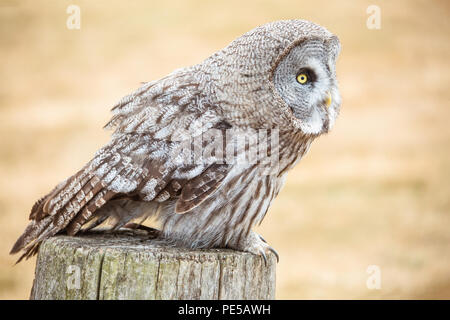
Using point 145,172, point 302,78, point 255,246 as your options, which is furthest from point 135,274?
point 302,78

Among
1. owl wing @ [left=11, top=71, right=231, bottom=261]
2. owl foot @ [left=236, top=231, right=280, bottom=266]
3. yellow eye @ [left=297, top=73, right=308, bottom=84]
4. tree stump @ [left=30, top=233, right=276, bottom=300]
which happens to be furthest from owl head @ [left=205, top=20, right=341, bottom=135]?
tree stump @ [left=30, top=233, right=276, bottom=300]

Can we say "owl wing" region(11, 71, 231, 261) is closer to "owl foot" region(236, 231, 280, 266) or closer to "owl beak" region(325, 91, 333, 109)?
"owl foot" region(236, 231, 280, 266)

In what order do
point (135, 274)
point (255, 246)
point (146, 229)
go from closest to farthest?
1. point (135, 274)
2. point (255, 246)
3. point (146, 229)

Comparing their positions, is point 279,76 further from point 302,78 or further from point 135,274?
point 135,274

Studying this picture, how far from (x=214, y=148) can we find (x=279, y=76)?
1.67 feet

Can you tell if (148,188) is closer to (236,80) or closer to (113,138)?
(113,138)

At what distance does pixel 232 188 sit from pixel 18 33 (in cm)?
769

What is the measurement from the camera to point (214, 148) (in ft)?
9.60

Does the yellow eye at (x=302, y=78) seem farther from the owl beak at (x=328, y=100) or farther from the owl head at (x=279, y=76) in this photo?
the owl beak at (x=328, y=100)

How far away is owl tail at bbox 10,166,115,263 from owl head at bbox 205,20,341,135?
794 millimetres

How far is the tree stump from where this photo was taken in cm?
248

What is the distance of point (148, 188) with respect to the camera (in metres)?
2.86

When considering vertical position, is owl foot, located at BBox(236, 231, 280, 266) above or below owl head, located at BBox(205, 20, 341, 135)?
below

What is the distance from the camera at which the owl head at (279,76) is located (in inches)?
115
